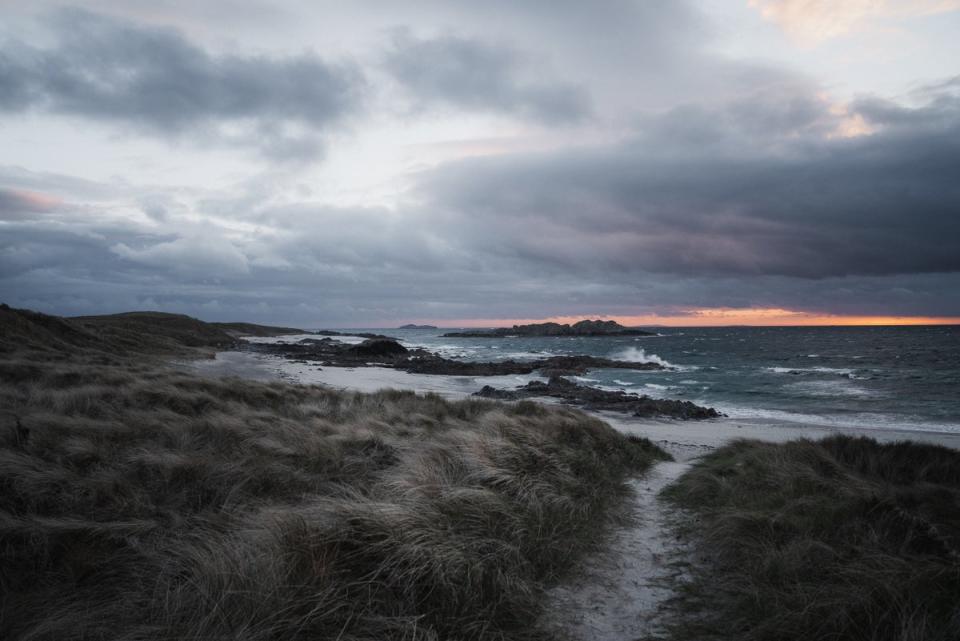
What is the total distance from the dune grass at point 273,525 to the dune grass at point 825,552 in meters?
1.45

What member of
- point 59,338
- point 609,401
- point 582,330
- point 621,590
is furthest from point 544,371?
point 582,330

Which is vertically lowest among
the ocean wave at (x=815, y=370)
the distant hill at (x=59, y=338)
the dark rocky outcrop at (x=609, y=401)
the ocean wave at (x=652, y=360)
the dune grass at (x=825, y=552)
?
the dark rocky outcrop at (x=609, y=401)

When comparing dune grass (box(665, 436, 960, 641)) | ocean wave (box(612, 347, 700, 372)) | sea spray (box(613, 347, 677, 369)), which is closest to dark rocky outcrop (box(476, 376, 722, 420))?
dune grass (box(665, 436, 960, 641))

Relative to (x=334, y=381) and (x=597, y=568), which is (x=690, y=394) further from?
Result: (x=597, y=568)

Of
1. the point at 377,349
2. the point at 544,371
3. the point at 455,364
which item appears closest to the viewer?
the point at 544,371

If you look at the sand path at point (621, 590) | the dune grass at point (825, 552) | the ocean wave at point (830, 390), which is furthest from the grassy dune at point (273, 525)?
the ocean wave at point (830, 390)

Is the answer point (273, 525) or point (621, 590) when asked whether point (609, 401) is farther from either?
point (273, 525)

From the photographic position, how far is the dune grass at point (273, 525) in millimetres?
3445

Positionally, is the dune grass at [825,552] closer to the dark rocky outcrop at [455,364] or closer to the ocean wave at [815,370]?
the dark rocky outcrop at [455,364]

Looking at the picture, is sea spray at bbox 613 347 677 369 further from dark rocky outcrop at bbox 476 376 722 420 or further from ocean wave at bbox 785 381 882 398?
dark rocky outcrop at bbox 476 376 722 420

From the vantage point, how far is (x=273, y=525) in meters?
4.30

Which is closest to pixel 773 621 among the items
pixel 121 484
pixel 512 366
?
pixel 121 484

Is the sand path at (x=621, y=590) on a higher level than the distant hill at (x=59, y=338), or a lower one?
lower

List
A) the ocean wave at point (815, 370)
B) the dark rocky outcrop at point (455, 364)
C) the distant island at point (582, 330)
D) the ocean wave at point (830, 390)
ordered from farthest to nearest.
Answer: the distant island at point (582, 330) → the ocean wave at point (815, 370) → the dark rocky outcrop at point (455, 364) → the ocean wave at point (830, 390)
